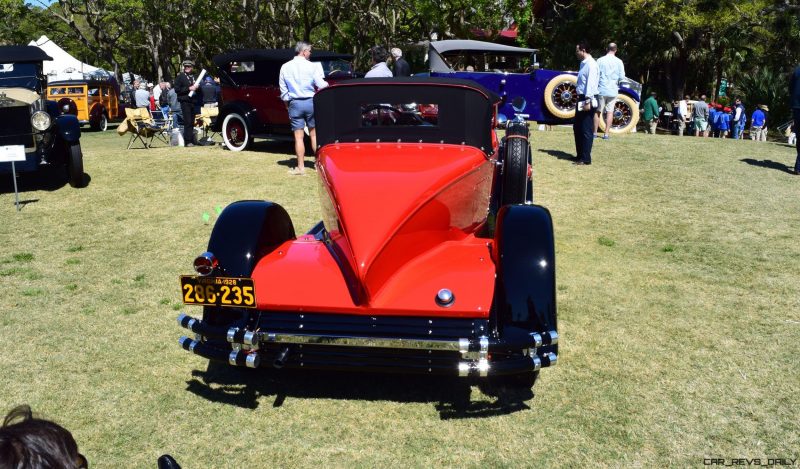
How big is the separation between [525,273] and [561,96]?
12449 millimetres

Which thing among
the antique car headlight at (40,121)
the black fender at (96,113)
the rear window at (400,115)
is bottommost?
the black fender at (96,113)

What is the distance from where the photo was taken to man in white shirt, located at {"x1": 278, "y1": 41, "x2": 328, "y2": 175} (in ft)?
32.2

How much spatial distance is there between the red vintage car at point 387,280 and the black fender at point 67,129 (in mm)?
6553

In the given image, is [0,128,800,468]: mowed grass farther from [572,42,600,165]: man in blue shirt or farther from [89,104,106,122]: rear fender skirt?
[89,104,106,122]: rear fender skirt

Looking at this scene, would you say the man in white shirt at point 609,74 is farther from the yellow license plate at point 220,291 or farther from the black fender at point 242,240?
A: the yellow license plate at point 220,291

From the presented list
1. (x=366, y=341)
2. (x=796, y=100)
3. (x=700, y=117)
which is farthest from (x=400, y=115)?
(x=700, y=117)

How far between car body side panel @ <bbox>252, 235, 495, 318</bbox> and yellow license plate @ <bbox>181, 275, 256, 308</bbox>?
128 millimetres

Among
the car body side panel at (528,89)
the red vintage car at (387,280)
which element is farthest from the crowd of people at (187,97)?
the red vintage car at (387,280)

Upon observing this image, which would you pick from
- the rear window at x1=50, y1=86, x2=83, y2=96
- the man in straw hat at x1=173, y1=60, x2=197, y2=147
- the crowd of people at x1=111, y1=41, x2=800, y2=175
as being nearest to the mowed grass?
the crowd of people at x1=111, y1=41, x2=800, y2=175

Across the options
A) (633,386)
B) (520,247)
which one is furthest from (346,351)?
(633,386)

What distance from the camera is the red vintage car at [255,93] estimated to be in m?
12.6

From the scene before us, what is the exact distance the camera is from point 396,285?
3986 mm

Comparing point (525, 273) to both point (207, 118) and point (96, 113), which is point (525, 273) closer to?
point (207, 118)

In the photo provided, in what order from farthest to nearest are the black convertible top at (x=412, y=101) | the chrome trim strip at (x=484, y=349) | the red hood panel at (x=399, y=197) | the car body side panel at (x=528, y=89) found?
the car body side panel at (x=528, y=89) < the black convertible top at (x=412, y=101) < the red hood panel at (x=399, y=197) < the chrome trim strip at (x=484, y=349)
